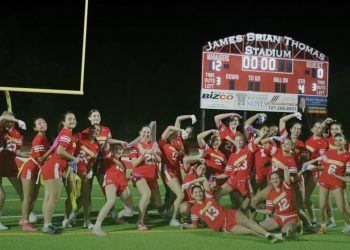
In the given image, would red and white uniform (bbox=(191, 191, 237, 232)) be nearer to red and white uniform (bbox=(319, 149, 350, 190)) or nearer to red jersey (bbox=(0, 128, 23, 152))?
red and white uniform (bbox=(319, 149, 350, 190))

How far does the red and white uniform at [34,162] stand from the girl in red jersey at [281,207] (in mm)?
3231

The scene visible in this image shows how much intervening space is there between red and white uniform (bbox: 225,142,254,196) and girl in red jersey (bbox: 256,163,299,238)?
62cm

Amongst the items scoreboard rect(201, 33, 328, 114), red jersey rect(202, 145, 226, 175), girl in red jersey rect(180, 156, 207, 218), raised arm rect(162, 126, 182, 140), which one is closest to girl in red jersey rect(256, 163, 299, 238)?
girl in red jersey rect(180, 156, 207, 218)

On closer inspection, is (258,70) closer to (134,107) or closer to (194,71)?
(134,107)

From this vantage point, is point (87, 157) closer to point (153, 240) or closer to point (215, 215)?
point (153, 240)

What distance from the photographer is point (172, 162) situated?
27.9ft

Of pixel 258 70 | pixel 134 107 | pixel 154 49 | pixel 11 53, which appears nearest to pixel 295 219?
pixel 11 53

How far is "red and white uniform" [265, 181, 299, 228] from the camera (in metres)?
7.31

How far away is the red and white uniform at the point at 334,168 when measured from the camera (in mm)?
7666

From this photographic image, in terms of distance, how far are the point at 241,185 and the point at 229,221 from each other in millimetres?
903

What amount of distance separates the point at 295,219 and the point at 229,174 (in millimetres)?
1360

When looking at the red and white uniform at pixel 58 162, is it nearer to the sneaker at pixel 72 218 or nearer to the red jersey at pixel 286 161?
the sneaker at pixel 72 218

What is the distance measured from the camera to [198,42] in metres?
55.2

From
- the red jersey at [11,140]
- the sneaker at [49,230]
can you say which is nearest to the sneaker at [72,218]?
the sneaker at [49,230]
